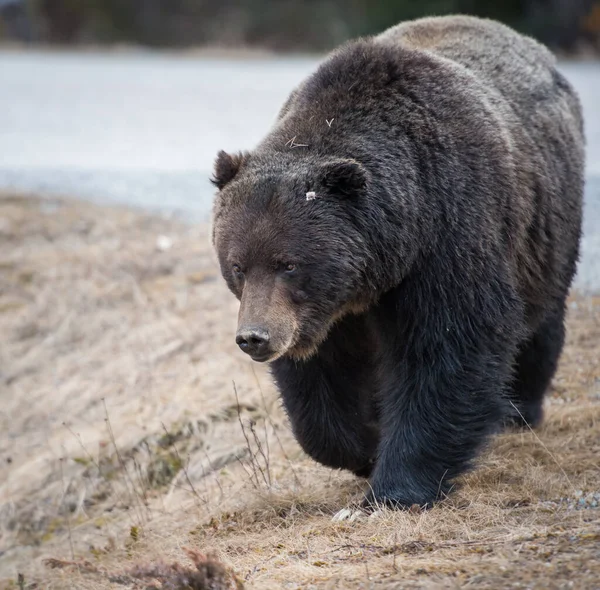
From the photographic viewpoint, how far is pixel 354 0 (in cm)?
2912

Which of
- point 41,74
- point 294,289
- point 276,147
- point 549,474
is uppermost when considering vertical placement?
point 276,147

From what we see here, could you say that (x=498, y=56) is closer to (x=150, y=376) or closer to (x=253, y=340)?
(x=253, y=340)

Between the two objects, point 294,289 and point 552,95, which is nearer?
point 294,289

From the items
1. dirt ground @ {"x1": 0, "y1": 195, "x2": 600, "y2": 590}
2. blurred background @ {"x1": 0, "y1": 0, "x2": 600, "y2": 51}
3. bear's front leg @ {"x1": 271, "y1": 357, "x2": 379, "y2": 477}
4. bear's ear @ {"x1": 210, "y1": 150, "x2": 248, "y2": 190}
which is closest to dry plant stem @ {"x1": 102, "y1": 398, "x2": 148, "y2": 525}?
dirt ground @ {"x1": 0, "y1": 195, "x2": 600, "y2": 590}

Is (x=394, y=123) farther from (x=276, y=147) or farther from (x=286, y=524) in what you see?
(x=286, y=524)

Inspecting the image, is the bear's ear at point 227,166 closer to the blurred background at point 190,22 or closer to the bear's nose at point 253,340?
the bear's nose at point 253,340

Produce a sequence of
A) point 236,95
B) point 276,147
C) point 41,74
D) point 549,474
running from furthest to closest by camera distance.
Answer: point 41,74 → point 236,95 → point 549,474 → point 276,147

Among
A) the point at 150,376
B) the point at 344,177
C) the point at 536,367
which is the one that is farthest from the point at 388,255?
the point at 150,376

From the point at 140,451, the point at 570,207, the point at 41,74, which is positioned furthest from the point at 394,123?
the point at 41,74

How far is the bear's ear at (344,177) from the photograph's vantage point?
186 inches

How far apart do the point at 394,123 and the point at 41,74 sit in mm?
21111

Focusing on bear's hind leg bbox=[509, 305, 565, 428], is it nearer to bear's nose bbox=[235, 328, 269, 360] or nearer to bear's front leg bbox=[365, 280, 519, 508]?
bear's front leg bbox=[365, 280, 519, 508]

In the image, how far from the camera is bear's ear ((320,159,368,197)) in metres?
4.73

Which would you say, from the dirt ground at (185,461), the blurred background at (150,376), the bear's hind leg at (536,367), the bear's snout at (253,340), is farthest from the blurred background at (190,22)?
the bear's snout at (253,340)
